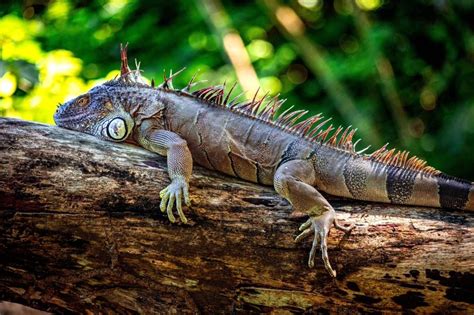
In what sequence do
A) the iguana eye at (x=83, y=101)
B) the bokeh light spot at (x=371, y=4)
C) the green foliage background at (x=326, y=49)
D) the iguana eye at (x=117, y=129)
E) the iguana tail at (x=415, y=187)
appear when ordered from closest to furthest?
the iguana tail at (x=415, y=187) < the iguana eye at (x=117, y=129) < the iguana eye at (x=83, y=101) < the green foliage background at (x=326, y=49) < the bokeh light spot at (x=371, y=4)

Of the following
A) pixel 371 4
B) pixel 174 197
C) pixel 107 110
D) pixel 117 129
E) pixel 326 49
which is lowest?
pixel 174 197

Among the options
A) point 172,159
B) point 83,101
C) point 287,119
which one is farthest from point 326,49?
point 172,159

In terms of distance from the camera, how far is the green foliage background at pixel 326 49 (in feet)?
21.8

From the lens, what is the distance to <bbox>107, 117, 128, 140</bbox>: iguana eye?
13.0 feet

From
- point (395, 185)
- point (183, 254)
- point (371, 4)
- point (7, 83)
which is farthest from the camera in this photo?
point (371, 4)

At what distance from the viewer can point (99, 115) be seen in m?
4.14

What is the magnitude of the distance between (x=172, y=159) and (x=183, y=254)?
66cm

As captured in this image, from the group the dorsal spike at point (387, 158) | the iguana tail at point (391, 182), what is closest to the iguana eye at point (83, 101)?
the iguana tail at point (391, 182)

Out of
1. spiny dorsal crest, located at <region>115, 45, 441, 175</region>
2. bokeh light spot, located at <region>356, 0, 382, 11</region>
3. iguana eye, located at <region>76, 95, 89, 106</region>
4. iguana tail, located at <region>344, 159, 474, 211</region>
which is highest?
bokeh light spot, located at <region>356, 0, 382, 11</region>

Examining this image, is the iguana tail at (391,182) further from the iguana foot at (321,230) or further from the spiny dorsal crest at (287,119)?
the iguana foot at (321,230)

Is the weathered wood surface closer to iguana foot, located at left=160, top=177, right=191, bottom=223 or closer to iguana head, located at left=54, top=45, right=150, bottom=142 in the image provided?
iguana foot, located at left=160, top=177, right=191, bottom=223

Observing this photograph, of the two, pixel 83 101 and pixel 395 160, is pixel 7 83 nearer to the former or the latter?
pixel 83 101

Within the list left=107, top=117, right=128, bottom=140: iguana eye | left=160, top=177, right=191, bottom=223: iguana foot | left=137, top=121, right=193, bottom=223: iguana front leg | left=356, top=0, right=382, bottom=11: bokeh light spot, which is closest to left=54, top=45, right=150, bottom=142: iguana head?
left=107, top=117, right=128, bottom=140: iguana eye

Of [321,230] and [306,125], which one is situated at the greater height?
[306,125]
